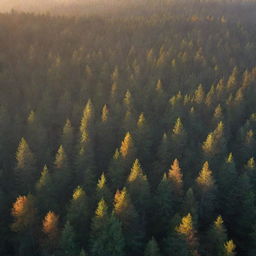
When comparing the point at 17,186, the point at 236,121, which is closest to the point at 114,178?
the point at 17,186

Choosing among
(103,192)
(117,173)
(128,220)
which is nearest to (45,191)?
(103,192)

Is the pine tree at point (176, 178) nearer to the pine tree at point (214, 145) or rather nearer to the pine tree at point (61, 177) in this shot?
the pine tree at point (214, 145)

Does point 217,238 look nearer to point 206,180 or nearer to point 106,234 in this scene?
point 206,180

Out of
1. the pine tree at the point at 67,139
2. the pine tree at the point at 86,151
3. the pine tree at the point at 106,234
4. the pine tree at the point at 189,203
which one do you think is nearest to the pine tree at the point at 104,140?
the pine tree at the point at 86,151

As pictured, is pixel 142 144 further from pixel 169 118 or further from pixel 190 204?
pixel 190 204

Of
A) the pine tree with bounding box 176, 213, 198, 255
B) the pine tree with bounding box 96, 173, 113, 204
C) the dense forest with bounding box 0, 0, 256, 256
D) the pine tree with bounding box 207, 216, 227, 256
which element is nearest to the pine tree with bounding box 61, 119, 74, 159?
the dense forest with bounding box 0, 0, 256, 256

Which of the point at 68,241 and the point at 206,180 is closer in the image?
the point at 68,241

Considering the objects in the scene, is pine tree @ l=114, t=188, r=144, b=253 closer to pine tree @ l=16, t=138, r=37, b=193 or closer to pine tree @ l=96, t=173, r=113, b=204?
pine tree @ l=96, t=173, r=113, b=204
